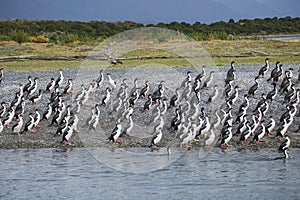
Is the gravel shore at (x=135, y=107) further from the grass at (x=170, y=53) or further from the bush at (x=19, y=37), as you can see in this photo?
the bush at (x=19, y=37)

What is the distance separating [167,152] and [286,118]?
3.53 meters

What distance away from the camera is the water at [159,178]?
15812mm

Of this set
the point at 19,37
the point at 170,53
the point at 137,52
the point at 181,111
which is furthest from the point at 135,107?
the point at 19,37

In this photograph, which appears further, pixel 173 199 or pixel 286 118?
pixel 286 118

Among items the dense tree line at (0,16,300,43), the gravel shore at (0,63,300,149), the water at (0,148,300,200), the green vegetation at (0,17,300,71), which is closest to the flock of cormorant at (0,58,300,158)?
the gravel shore at (0,63,300,149)

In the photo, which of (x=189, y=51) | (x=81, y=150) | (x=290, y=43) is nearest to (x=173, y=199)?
(x=81, y=150)

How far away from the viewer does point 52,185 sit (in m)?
16.7

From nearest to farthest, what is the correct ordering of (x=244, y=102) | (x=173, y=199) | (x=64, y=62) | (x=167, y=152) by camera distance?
(x=173, y=199) → (x=167, y=152) → (x=244, y=102) → (x=64, y=62)

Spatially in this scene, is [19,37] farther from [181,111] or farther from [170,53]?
[181,111]

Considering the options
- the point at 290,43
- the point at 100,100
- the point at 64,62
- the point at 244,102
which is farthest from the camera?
the point at 290,43

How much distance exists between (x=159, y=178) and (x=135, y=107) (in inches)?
286

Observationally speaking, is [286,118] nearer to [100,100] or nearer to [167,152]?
[167,152]

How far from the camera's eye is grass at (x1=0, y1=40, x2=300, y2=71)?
3603 centimetres

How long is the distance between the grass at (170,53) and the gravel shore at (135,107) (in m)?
2.58
